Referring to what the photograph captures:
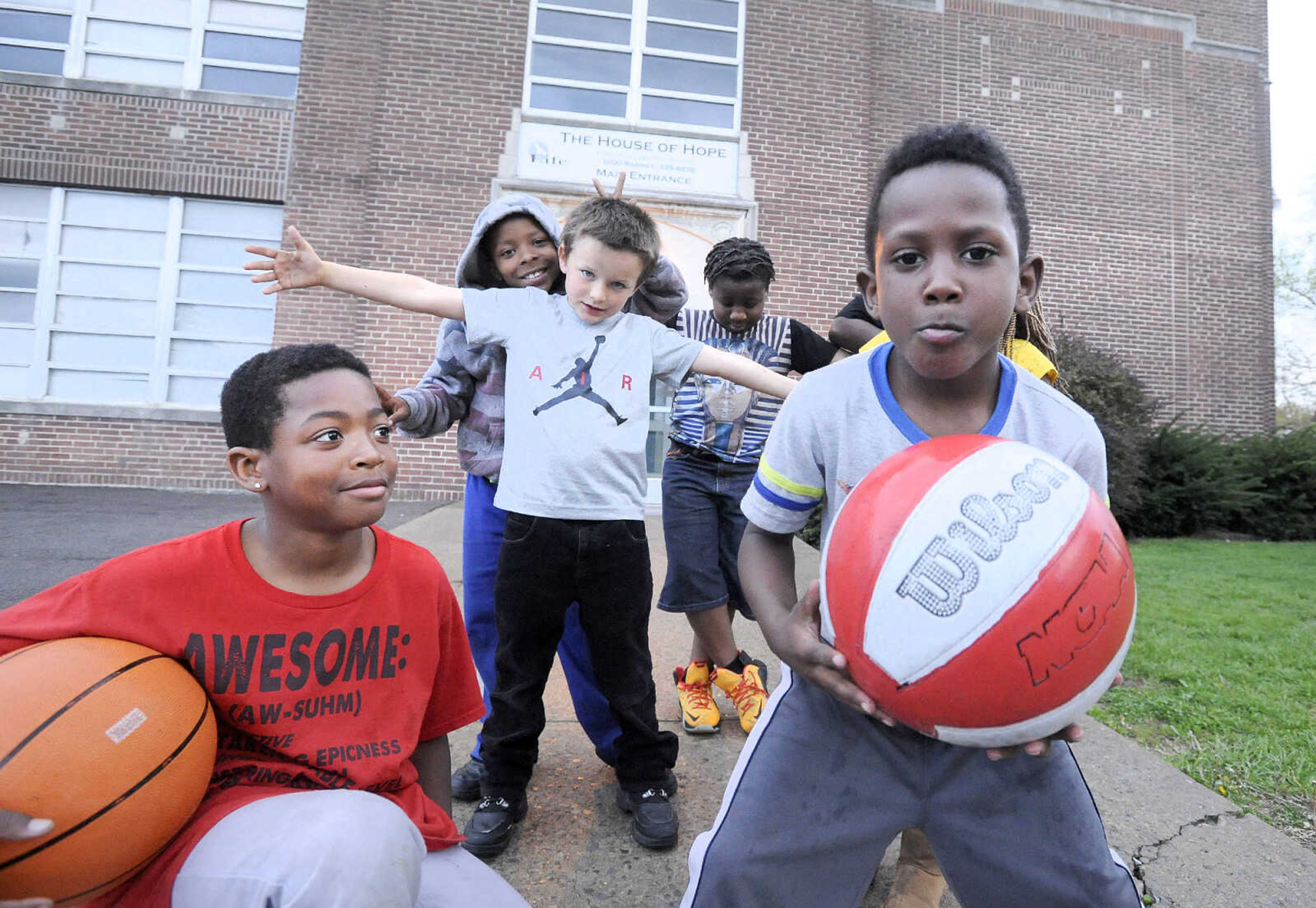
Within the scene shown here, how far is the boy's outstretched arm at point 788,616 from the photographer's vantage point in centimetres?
125

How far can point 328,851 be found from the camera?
116 centimetres

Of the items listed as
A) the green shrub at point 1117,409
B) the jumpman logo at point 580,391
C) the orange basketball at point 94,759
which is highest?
the green shrub at point 1117,409

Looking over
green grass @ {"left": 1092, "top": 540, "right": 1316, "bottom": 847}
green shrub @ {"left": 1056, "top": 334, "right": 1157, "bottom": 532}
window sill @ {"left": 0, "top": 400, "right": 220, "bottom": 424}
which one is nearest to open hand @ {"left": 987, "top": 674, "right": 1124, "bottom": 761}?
green grass @ {"left": 1092, "top": 540, "right": 1316, "bottom": 847}

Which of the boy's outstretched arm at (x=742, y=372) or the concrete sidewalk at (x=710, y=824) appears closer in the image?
the concrete sidewalk at (x=710, y=824)

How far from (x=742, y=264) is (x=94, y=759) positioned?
8.42 ft

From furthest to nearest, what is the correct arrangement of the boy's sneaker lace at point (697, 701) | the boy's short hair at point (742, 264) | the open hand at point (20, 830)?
the boy's short hair at point (742, 264)
the boy's sneaker lace at point (697, 701)
the open hand at point (20, 830)

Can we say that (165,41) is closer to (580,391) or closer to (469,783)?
(580,391)

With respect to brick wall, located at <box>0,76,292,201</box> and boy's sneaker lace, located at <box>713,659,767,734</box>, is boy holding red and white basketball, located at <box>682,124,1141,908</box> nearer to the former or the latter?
boy's sneaker lace, located at <box>713,659,767,734</box>

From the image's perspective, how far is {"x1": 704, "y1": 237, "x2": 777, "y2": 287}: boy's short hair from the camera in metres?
3.03

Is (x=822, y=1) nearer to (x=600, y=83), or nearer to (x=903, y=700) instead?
(x=600, y=83)

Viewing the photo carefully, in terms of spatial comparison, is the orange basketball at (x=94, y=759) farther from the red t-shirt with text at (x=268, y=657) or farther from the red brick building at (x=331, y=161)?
the red brick building at (x=331, y=161)

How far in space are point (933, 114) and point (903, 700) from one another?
11484 millimetres

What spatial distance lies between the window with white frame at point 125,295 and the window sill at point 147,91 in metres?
1.25

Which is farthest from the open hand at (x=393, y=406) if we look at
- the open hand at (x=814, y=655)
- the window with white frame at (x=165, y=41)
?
the window with white frame at (x=165, y=41)
